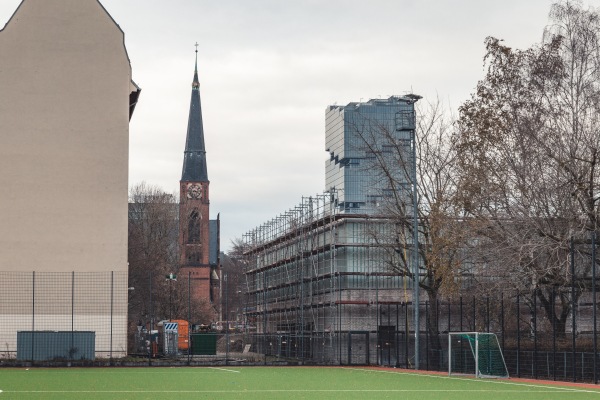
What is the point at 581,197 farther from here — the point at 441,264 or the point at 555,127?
the point at 441,264

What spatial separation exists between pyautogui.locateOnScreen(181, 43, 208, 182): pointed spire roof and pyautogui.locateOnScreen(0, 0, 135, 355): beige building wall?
325 ft

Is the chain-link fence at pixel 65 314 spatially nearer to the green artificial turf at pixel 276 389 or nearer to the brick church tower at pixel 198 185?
the green artificial turf at pixel 276 389

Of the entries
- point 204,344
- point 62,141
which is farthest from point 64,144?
point 204,344

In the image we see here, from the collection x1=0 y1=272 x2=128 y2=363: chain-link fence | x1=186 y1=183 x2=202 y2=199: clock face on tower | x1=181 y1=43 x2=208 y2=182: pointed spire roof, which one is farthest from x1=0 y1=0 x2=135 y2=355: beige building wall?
x1=186 y1=183 x2=202 y2=199: clock face on tower

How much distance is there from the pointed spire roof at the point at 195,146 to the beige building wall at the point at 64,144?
325 ft

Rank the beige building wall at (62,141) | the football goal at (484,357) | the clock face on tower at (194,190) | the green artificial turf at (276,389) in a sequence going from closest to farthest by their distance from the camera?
1. the green artificial turf at (276,389)
2. the football goal at (484,357)
3. the beige building wall at (62,141)
4. the clock face on tower at (194,190)

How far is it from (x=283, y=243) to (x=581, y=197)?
4065 centimetres

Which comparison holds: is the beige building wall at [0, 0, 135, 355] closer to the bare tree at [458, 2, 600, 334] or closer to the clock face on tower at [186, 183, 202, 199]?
the bare tree at [458, 2, 600, 334]

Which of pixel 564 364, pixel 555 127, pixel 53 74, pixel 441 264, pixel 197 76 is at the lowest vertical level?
pixel 564 364

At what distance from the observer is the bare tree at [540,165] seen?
34.8m

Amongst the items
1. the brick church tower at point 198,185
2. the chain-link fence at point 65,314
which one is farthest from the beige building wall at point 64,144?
the brick church tower at point 198,185

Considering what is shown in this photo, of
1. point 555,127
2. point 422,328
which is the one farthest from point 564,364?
point 422,328

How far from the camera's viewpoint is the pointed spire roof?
494ft

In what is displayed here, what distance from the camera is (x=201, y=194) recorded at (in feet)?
521
